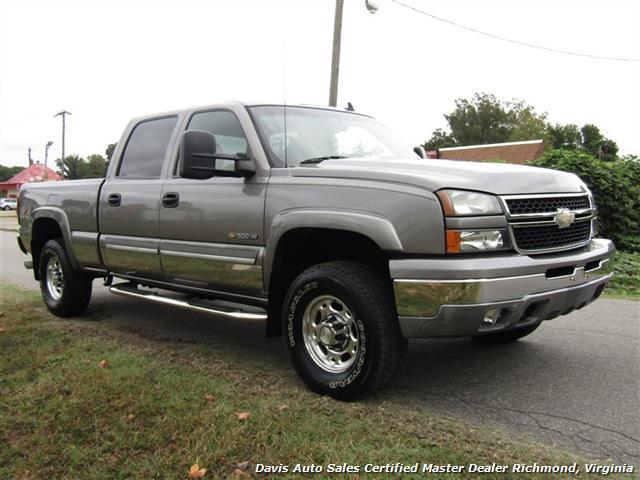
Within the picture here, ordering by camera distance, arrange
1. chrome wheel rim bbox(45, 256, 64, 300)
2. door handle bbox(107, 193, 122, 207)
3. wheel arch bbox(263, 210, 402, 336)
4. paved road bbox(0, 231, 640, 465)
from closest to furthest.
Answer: paved road bbox(0, 231, 640, 465), wheel arch bbox(263, 210, 402, 336), door handle bbox(107, 193, 122, 207), chrome wheel rim bbox(45, 256, 64, 300)

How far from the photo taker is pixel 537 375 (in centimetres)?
388

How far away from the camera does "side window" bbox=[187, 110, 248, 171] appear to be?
422cm

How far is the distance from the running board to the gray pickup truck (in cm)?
2

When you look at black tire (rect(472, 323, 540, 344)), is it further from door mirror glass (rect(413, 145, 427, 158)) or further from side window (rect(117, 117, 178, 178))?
side window (rect(117, 117, 178, 178))

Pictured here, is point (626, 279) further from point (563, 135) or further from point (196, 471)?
point (563, 135)

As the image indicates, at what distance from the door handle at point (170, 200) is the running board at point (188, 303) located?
0.75 m

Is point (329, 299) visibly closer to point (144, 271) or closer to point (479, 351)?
point (479, 351)

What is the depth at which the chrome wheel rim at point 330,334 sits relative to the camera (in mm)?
3395

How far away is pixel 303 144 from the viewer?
4.12 metres

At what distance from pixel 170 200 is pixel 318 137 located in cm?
125

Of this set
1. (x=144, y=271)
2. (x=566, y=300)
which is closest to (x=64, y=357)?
(x=144, y=271)

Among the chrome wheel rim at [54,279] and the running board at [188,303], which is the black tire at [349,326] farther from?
the chrome wheel rim at [54,279]

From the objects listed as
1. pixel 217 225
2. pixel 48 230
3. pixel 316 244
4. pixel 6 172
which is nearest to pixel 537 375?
pixel 316 244

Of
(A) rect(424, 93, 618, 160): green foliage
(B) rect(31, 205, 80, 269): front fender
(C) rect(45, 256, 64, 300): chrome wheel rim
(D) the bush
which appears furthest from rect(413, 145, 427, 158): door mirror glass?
(A) rect(424, 93, 618, 160): green foliage
